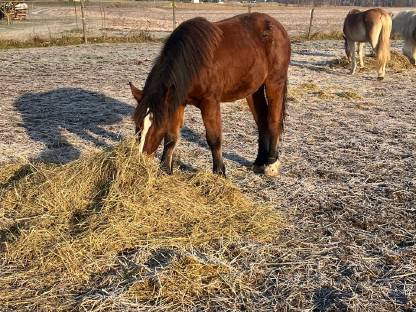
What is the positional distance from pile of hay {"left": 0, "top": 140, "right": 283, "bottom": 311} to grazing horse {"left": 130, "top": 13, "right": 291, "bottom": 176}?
344mm

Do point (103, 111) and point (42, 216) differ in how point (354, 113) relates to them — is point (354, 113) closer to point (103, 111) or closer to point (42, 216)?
point (103, 111)

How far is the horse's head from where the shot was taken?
146 inches

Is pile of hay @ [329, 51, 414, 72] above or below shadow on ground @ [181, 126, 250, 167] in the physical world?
above

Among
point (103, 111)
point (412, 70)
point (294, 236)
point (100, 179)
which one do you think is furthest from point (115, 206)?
point (412, 70)

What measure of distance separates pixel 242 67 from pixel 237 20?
679 millimetres

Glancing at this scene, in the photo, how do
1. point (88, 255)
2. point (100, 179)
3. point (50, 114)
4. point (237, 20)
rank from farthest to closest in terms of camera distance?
point (50, 114) → point (237, 20) → point (100, 179) → point (88, 255)

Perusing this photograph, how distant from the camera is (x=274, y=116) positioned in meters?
5.02

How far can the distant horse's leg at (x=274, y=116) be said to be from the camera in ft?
16.1

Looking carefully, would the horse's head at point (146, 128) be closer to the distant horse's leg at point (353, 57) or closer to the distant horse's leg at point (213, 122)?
the distant horse's leg at point (213, 122)

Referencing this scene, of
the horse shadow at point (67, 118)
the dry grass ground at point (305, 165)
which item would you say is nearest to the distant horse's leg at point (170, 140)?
the dry grass ground at point (305, 165)

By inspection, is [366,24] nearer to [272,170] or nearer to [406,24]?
[406,24]

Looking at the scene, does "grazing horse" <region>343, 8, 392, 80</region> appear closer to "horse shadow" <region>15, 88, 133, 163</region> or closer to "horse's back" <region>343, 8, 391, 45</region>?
"horse's back" <region>343, 8, 391, 45</region>

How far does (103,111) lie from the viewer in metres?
7.59

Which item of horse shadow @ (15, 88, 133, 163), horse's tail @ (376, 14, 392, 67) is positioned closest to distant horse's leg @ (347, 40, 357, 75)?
horse's tail @ (376, 14, 392, 67)
